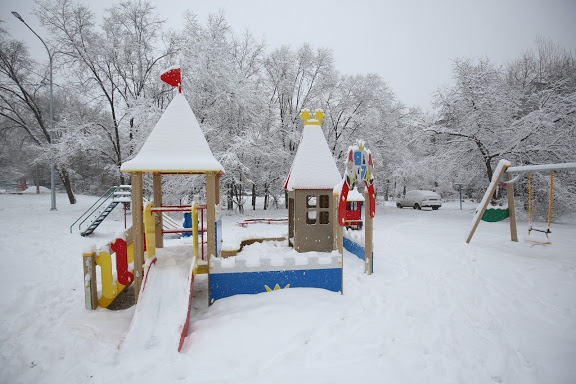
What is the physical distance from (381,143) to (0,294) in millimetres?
22313

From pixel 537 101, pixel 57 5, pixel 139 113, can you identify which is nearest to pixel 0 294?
pixel 139 113

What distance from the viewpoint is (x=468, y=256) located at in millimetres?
8164

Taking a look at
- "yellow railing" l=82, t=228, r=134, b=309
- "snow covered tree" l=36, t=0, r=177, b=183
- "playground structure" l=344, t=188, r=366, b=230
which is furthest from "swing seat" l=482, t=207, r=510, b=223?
"snow covered tree" l=36, t=0, r=177, b=183

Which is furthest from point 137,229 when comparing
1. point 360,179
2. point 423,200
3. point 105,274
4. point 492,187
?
point 423,200

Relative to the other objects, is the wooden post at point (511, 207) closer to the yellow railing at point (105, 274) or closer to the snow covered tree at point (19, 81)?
the yellow railing at point (105, 274)

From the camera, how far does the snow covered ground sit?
331 cm

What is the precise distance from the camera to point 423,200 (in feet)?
76.5

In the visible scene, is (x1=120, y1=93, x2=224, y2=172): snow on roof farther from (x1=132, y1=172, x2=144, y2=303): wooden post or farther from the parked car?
the parked car

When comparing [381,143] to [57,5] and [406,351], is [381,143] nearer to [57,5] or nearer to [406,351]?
[406,351]

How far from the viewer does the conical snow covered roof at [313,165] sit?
7426mm

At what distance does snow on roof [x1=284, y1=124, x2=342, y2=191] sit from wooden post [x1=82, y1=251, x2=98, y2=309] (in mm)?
4458

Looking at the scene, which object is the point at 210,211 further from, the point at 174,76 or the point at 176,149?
the point at 174,76

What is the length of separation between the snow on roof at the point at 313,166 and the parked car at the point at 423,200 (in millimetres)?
18330

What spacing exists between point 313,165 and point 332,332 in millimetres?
4382
